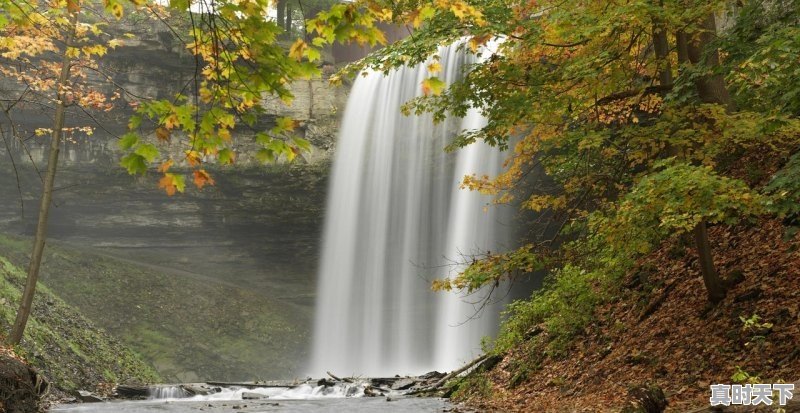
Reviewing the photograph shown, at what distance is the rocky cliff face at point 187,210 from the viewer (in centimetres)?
2450

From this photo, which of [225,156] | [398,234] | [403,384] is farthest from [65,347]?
[398,234]

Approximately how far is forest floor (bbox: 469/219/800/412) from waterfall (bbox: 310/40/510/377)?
1421 centimetres

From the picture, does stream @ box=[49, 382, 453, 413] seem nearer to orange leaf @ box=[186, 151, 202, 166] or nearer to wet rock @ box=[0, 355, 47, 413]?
wet rock @ box=[0, 355, 47, 413]

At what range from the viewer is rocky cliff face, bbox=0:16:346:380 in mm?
24500

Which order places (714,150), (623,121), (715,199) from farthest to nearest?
(623,121)
(714,150)
(715,199)

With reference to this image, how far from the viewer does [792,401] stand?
3.95 metres

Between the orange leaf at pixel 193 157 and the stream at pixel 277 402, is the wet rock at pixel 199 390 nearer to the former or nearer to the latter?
the stream at pixel 277 402

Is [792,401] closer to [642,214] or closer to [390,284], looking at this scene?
[642,214]

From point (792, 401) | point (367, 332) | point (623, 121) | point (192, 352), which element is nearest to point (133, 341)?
point (192, 352)

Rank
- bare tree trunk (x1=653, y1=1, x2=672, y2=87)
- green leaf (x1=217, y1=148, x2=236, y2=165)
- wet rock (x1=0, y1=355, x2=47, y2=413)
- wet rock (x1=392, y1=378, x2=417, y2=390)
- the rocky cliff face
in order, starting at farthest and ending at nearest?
the rocky cliff face
wet rock (x1=392, y1=378, x2=417, y2=390)
wet rock (x1=0, y1=355, x2=47, y2=413)
bare tree trunk (x1=653, y1=1, x2=672, y2=87)
green leaf (x1=217, y1=148, x2=236, y2=165)

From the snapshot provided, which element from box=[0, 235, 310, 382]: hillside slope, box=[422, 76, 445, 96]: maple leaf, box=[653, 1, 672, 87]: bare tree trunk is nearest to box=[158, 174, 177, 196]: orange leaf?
box=[422, 76, 445, 96]: maple leaf

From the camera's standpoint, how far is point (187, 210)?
27.0 metres

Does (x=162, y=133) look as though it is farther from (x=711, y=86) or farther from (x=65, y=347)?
(x=65, y=347)

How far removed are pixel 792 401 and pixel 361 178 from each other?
2281 cm
